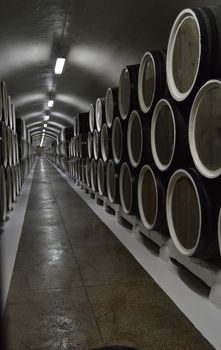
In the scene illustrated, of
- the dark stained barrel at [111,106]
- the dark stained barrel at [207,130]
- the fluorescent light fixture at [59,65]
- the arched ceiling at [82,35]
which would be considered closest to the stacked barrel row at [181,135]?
the dark stained barrel at [207,130]

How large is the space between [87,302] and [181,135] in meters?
1.42

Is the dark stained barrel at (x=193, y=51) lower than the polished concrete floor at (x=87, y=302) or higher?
higher

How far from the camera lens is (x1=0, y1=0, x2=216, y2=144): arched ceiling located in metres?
4.67

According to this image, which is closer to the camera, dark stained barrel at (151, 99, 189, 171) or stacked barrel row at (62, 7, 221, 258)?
stacked barrel row at (62, 7, 221, 258)

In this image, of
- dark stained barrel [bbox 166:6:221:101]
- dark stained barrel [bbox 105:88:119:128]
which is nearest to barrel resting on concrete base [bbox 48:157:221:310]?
dark stained barrel [bbox 166:6:221:101]

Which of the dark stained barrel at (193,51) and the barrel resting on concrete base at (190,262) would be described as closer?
the dark stained barrel at (193,51)

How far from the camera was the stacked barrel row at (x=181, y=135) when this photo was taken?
2461 millimetres

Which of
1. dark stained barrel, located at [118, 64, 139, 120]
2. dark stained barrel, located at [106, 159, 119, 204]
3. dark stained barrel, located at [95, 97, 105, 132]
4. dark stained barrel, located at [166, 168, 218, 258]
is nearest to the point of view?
dark stained barrel, located at [166, 168, 218, 258]

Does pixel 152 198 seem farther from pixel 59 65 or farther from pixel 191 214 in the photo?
pixel 59 65

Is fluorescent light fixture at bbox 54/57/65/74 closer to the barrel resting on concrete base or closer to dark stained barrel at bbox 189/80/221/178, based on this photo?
the barrel resting on concrete base

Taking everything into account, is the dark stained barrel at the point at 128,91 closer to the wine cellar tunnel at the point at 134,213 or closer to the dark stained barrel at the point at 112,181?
the wine cellar tunnel at the point at 134,213

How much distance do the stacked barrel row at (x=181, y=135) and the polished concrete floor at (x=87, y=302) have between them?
0.49 m

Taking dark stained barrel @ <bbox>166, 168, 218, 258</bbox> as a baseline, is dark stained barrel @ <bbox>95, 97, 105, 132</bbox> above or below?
above

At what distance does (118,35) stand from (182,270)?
3.80 metres
